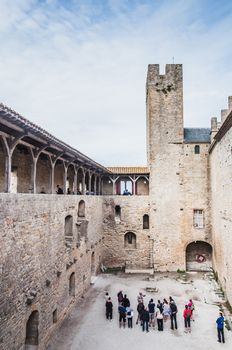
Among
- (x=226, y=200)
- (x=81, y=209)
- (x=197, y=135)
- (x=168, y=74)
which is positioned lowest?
(x=81, y=209)

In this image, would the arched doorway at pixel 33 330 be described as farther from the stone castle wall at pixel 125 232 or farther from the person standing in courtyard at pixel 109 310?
the stone castle wall at pixel 125 232

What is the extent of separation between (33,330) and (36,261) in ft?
7.42

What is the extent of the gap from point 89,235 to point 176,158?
8398mm

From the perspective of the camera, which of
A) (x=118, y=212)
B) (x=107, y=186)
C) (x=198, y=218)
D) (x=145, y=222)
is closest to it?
(x=198, y=218)

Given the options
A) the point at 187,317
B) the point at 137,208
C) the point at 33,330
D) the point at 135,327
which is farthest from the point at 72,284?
the point at 137,208

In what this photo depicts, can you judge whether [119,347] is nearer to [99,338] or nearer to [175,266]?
[99,338]

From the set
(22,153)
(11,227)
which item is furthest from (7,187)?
(22,153)

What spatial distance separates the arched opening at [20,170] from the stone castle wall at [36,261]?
1.85 metres

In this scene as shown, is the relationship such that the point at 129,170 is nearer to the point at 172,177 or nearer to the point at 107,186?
the point at 107,186

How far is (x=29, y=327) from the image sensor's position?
9500 mm

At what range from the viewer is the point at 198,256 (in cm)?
2092

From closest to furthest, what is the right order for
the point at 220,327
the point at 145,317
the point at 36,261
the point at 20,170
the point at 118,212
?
the point at 36,261, the point at 220,327, the point at 145,317, the point at 20,170, the point at 118,212

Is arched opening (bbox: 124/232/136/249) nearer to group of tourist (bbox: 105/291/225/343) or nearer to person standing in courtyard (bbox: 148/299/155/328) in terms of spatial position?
group of tourist (bbox: 105/291/225/343)

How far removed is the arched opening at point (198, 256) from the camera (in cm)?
2079
